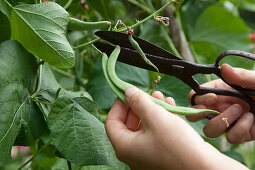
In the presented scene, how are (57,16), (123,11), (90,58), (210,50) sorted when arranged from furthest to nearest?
(123,11) < (210,50) < (90,58) < (57,16)

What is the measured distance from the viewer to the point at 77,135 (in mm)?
473

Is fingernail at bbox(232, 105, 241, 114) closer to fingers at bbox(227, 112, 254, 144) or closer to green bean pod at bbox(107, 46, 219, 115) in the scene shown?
fingers at bbox(227, 112, 254, 144)

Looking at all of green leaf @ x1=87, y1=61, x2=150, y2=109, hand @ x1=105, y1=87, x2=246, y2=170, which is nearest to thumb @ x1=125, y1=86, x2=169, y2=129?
hand @ x1=105, y1=87, x2=246, y2=170

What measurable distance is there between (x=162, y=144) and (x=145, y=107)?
5 centimetres

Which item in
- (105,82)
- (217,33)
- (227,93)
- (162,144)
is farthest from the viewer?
(217,33)

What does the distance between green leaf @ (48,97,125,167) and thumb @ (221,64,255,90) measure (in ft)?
0.77

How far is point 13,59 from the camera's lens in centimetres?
46

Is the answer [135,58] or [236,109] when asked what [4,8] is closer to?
[135,58]

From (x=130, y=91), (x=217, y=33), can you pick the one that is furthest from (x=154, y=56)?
(x=217, y=33)

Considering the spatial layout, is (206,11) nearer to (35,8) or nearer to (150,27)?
(150,27)

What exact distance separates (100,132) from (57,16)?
0.18m

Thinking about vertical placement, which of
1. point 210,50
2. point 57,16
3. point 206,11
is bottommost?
point 210,50

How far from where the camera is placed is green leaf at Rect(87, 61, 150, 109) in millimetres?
776

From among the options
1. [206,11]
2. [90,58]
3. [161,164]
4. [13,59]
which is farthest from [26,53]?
[206,11]
